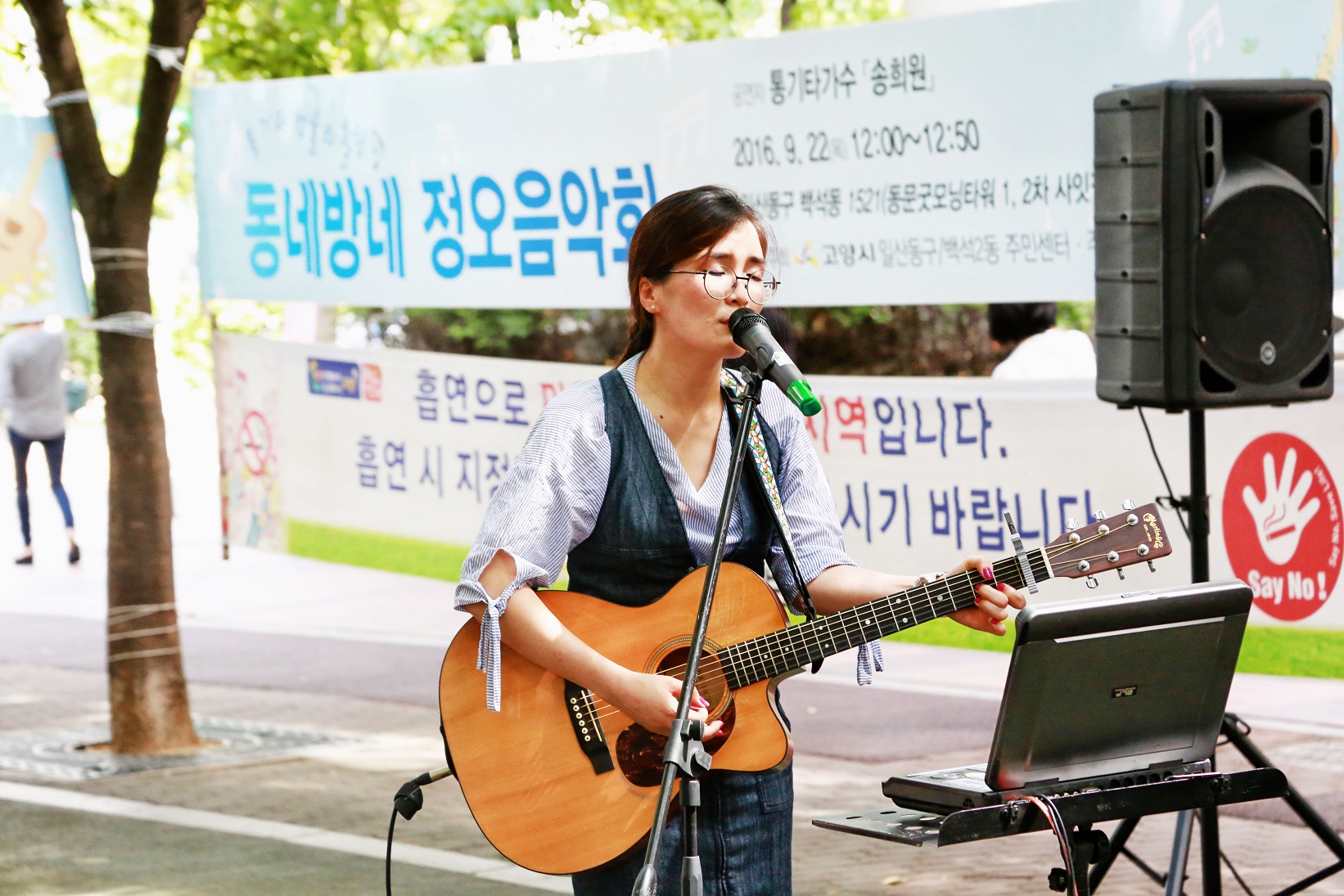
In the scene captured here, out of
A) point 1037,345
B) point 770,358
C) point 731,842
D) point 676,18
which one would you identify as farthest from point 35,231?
point 676,18

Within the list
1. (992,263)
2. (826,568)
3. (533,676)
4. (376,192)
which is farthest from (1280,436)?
(376,192)

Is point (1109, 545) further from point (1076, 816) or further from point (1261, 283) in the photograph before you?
point (1261, 283)

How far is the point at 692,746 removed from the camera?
3.24 m

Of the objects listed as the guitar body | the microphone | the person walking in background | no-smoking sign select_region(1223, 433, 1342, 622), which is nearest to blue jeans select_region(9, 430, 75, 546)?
the person walking in background

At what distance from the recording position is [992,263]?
638 cm

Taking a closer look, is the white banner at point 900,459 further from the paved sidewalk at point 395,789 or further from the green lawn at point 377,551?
the paved sidewalk at point 395,789

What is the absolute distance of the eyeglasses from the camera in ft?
11.5

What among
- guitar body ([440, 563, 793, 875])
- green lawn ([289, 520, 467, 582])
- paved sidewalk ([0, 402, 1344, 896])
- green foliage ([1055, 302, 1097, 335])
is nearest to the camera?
guitar body ([440, 563, 793, 875])

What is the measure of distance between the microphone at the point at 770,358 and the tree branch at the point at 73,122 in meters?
4.71

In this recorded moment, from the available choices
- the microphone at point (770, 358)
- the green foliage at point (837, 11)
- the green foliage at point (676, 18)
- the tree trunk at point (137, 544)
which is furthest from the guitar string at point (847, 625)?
the green foliage at point (837, 11)

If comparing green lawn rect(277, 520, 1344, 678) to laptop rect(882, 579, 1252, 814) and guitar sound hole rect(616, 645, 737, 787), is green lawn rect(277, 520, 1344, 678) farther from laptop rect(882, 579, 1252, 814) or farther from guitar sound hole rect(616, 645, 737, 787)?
guitar sound hole rect(616, 645, 737, 787)

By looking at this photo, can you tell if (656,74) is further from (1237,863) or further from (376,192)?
(1237,863)

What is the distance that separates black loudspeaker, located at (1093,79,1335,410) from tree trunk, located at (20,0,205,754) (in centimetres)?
414

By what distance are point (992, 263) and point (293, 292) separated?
150 inches
